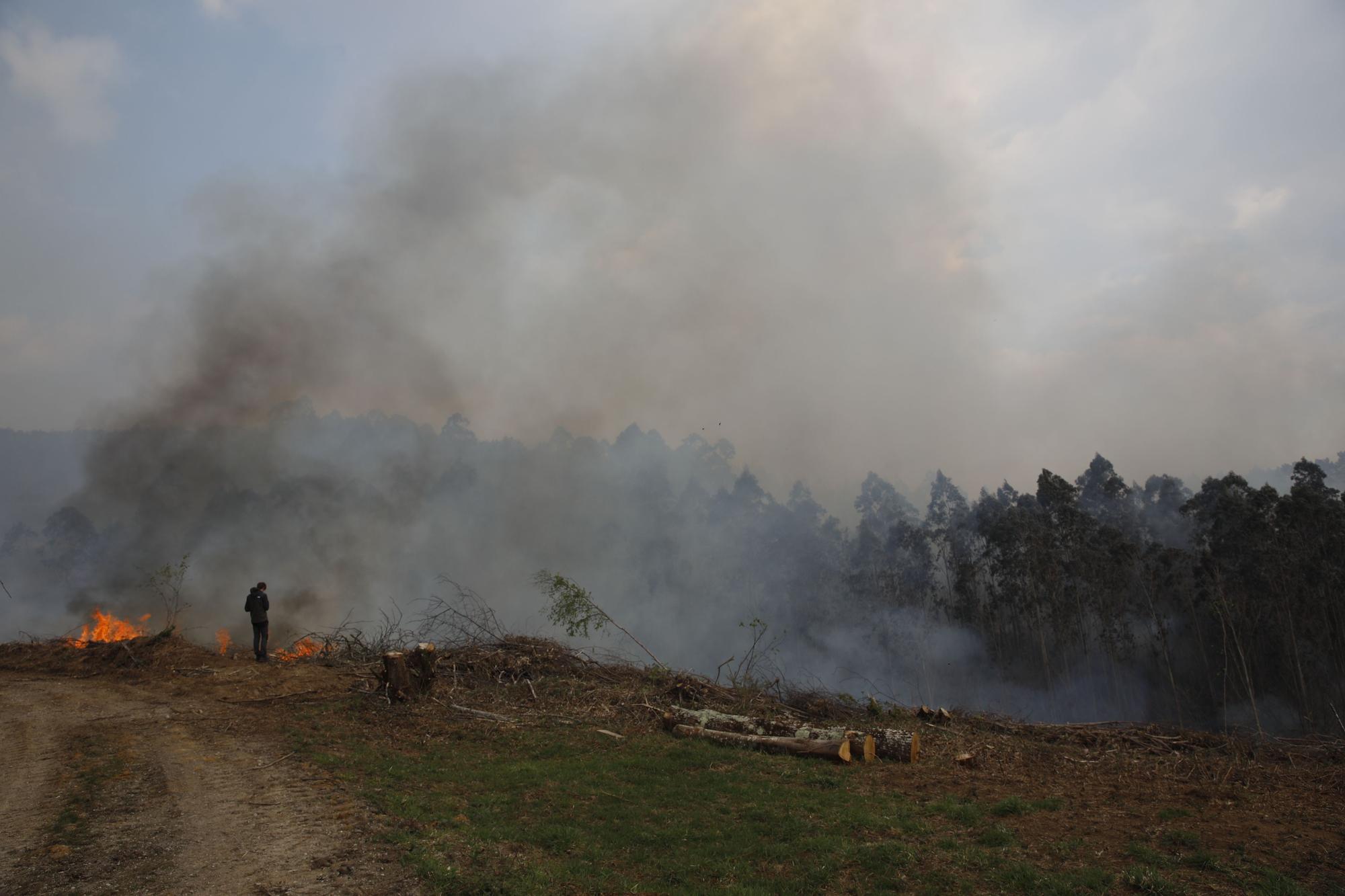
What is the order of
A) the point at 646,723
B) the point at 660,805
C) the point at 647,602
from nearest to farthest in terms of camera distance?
the point at 660,805 < the point at 646,723 < the point at 647,602

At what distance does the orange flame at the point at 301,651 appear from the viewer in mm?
19703

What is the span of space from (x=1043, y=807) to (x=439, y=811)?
27.1ft

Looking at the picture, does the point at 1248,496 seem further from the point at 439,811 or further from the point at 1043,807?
the point at 439,811

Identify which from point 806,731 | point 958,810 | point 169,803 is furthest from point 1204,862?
point 169,803

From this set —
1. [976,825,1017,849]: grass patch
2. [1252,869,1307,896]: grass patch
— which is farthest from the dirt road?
[1252,869,1307,896]: grass patch

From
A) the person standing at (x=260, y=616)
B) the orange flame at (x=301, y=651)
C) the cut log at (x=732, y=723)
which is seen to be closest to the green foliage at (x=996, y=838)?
the cut log at (x=732, y=723)

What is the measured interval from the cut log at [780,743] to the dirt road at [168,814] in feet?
24.4

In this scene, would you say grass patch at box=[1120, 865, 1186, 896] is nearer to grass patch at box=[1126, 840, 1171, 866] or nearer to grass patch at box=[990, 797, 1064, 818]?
grass patch at box=[1126, 840, 1171, 866]

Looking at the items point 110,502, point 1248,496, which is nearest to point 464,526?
point 110,502

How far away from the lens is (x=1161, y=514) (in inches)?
2456

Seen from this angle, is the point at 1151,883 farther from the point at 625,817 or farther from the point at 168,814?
the point at 168,814

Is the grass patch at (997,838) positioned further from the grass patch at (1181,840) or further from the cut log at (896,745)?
the cut log at (896,745)

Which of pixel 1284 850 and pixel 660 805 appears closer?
pixel 1284 850

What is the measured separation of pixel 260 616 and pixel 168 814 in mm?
12286
